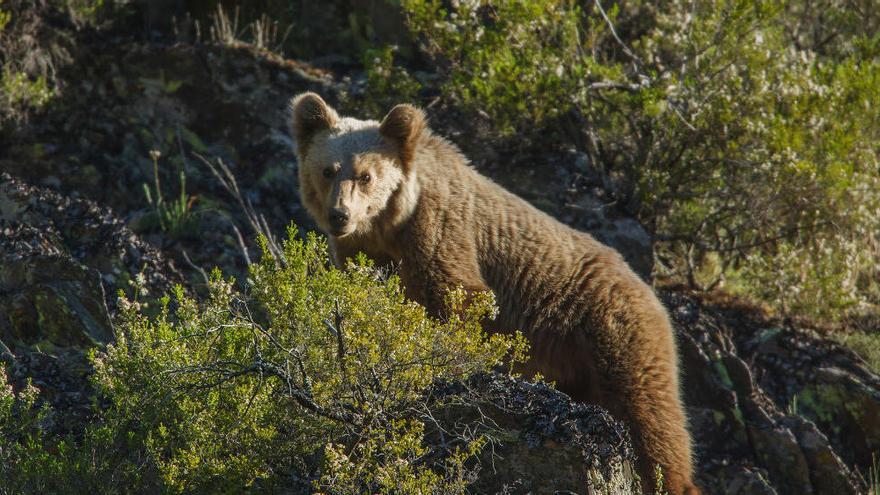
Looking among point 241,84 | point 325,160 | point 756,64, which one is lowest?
point 241,84

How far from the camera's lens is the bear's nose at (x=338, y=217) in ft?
20.0

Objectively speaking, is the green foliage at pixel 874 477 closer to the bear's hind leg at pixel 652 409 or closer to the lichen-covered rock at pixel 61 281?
the bear's hind leg at pixel 652 409

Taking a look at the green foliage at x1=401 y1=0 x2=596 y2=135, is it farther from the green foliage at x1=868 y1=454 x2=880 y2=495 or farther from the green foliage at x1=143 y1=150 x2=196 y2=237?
the green foliage at x1=868 y1=454 x2=880 y2=495

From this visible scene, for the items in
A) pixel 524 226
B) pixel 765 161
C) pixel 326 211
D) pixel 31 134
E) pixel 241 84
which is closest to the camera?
pixel 326 211

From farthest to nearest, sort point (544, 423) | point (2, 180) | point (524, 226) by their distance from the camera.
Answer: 1. point (2, 180)
2. point (524, 226)
3. point (544, 423)

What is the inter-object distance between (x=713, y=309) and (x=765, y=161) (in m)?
1.28

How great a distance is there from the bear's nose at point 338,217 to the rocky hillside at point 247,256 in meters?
0.61

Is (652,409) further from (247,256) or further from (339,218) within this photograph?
(247,256)

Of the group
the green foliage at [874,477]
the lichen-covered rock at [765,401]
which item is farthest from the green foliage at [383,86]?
the green foliage at [874,477]

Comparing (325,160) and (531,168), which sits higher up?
(325,160)

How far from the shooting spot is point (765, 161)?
8.62 m

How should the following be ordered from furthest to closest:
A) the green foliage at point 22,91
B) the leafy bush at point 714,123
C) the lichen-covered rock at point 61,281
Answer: the green foliage at point 22,91 < the leafy bush at point 714,123 < the lichen-covered rock at point 61,281

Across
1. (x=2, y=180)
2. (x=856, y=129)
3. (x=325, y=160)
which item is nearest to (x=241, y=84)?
(x=2, y=180)

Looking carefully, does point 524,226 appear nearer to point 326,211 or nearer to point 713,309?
point 326,211
